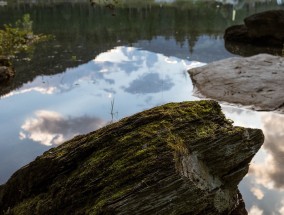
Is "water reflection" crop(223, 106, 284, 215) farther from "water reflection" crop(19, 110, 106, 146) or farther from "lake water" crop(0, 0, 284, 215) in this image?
"water reflection" crop(19, 110, 106, 146)

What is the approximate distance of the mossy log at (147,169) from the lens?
7109mm

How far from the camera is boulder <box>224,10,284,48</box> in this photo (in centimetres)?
4097

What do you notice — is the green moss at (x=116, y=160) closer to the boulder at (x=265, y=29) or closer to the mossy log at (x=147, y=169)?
the mossy log at (x=147, y=169)

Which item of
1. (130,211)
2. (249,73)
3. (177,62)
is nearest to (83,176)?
(130,211)

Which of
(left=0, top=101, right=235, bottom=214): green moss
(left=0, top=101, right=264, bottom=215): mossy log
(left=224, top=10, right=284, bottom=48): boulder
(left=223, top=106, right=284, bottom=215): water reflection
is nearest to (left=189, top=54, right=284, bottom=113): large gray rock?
(left=223, top=106, right=284, bottom=215): water reflection

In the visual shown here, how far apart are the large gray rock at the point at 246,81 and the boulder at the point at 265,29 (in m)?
15.5

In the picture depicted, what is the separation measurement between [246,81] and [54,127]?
11.2 m

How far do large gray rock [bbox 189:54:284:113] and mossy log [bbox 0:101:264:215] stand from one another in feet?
36.9

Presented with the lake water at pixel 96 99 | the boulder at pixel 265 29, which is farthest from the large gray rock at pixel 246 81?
the boulder at pixel 265 29

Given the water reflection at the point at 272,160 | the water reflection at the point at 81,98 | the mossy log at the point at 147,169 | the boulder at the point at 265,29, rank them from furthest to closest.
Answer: the boulder at the point at 265,29, the water reflection at the point at 81,98, the water reflection at the point at 272,160, the mossy log at the point at 147,169

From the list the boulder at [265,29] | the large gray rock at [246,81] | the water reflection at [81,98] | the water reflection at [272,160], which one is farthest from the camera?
the boulder at [265,29]

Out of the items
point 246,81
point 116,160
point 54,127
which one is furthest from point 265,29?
point 116,160

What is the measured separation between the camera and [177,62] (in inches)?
1368

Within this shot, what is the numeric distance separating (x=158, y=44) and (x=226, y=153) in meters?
39.7
